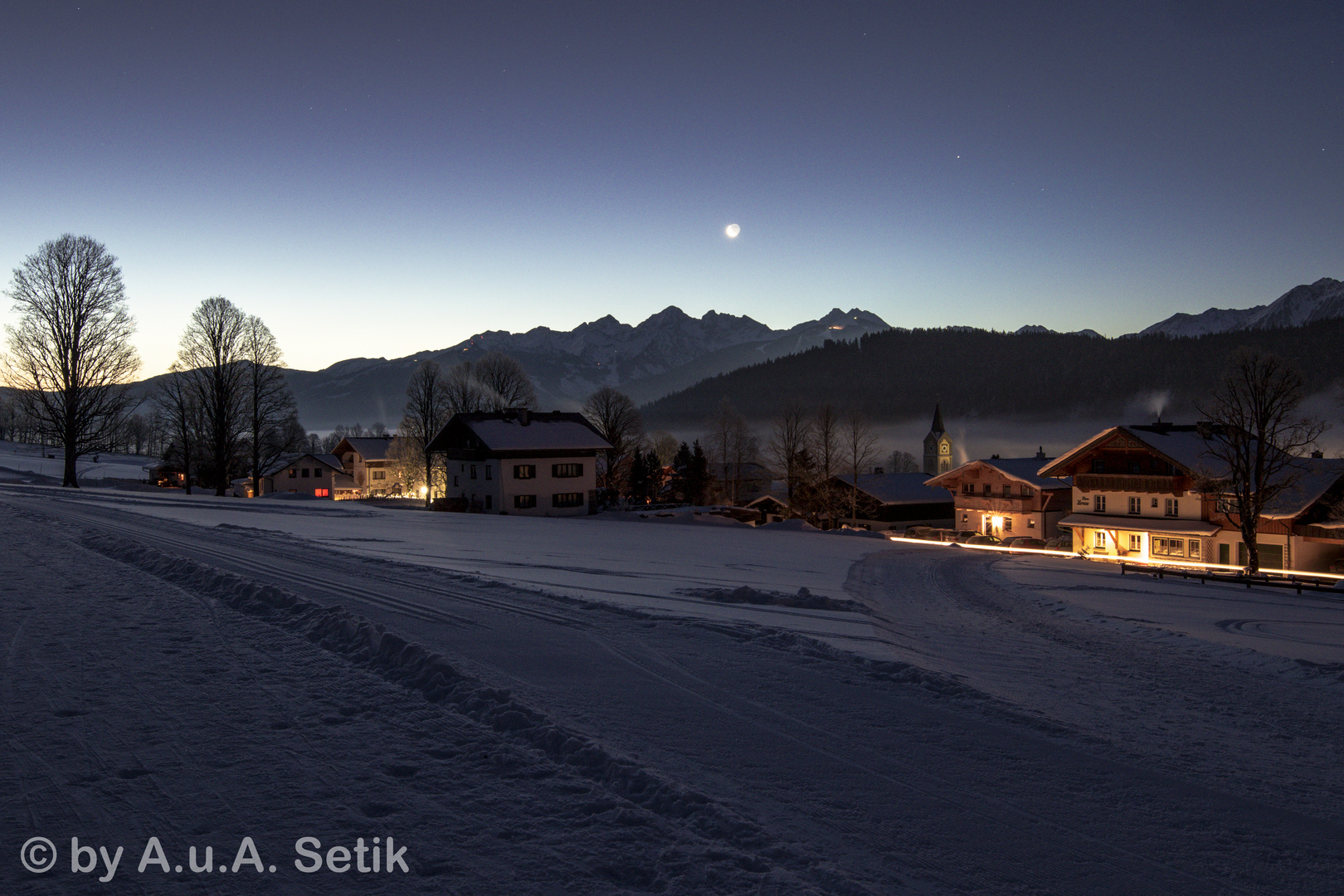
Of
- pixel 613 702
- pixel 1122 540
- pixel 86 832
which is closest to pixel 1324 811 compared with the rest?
pixel 613 702

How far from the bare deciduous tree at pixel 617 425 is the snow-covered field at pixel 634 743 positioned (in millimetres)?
75496

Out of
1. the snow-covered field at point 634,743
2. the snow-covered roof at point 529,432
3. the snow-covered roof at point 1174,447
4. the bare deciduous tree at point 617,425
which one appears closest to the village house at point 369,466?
the bare deciduous tree at point 617,425

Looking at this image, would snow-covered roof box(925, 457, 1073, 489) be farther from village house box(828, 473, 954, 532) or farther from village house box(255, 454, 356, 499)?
village house box(255, 454, 356, 499)

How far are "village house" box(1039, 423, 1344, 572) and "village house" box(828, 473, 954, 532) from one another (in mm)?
20884

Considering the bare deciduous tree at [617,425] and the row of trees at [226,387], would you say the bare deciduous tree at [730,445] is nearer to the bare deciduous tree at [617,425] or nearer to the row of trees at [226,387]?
the bare deciduous tree at [617,425]

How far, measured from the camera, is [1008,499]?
203 feet

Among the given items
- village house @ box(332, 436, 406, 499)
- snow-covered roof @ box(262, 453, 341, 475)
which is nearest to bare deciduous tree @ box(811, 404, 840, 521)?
village house @ box(332, 436, 406, 499)

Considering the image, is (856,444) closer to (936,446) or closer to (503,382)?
(503,382)

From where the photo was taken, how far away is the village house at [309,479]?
95500mm

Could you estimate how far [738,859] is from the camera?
5043 mm

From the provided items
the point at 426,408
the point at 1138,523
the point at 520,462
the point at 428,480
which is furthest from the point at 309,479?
the point at 1138,523

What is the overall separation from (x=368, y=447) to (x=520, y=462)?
179 ft

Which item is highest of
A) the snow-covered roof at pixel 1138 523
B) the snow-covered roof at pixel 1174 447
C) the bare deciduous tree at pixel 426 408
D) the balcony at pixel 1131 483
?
the bare deciduous tree at pixel 426 408

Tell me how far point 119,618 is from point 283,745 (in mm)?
6947
